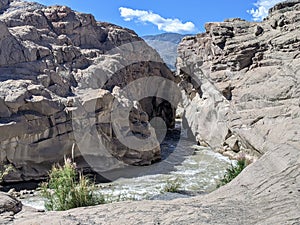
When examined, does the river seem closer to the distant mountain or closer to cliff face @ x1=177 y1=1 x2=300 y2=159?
cliff face @ x1=177 y1=1 x2=300 y2=159

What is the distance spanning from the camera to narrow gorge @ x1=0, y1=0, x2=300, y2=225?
3.21 meters

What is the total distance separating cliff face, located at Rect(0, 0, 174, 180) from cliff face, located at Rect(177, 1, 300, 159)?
3262 mm

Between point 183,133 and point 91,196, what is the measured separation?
16466 millimetres

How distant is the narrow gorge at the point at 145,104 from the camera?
10.5 ft

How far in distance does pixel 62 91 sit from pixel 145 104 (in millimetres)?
8213

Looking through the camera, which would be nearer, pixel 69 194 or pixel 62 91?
pixel 69 194

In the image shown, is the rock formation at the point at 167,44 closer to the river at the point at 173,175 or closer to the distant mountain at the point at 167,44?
the distant mountain at the point at 167,44

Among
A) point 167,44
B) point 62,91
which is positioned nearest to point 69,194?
point 62,91

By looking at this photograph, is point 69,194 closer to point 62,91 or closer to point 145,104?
point 62,91

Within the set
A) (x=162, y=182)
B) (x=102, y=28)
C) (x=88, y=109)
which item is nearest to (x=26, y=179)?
(x=88, y=109)

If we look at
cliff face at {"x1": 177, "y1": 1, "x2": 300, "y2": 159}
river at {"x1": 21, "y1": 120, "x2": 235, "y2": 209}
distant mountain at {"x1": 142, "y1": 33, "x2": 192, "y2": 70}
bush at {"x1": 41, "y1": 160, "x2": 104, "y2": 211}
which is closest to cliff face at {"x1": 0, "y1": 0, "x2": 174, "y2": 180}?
river at {"x1": 21, "y1": 120, "x2": 235, "y2": 209}

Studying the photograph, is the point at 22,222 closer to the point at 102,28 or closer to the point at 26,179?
the point at 26,179

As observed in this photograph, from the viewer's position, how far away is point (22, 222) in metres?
3.12

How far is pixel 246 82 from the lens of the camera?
6.70 meters
